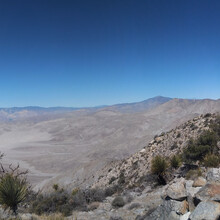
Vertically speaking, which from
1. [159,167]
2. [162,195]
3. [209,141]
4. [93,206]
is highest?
[209,141]

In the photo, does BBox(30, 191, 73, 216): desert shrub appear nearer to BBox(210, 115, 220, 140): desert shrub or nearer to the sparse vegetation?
the sparse vegetation

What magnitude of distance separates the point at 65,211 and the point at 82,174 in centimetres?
2795

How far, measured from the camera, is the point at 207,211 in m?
4.11

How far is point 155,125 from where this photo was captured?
4163 inches

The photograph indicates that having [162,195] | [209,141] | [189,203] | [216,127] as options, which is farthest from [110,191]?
[216,127]

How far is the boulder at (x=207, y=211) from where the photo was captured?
4000mm

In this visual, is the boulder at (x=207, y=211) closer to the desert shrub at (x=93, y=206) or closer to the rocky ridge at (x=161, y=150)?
the desert shrub at (x=93, y=206)

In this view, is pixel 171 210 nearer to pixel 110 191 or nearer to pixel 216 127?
pixel 110 191

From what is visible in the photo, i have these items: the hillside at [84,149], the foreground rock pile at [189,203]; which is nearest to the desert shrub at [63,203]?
the foreground rock pile at [189,203]

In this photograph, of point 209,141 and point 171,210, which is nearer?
point 171,210

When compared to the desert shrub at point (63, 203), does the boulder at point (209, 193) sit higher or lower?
higher

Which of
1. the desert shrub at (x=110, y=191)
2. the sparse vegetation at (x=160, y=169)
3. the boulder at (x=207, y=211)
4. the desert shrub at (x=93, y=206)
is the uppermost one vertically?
the boulder at (x=207, y=211)

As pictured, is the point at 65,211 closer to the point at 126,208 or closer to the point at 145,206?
the point at 126,208

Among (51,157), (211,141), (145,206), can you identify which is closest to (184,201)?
(145,206)
